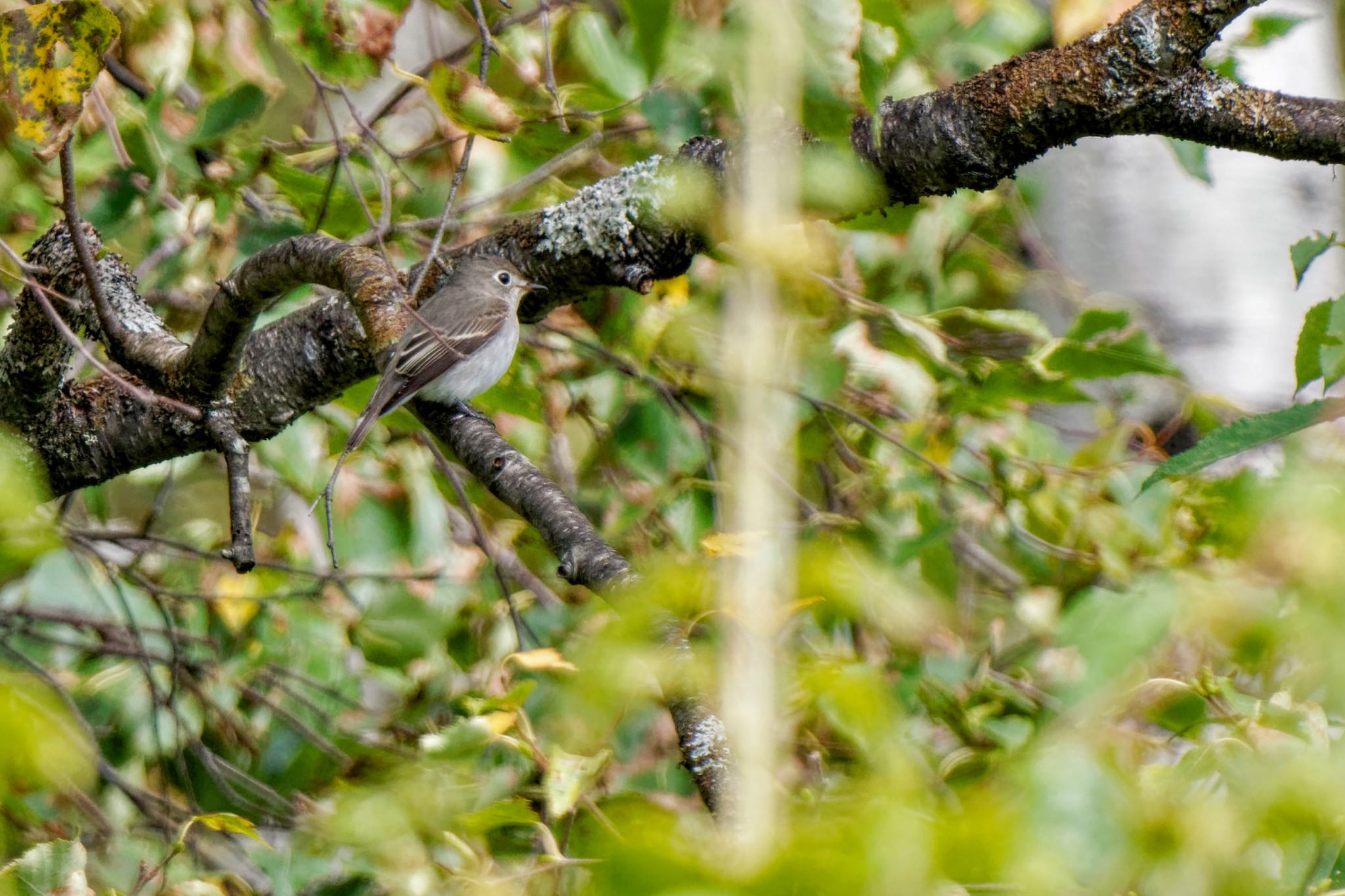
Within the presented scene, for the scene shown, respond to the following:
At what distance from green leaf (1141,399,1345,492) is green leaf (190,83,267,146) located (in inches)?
68.9

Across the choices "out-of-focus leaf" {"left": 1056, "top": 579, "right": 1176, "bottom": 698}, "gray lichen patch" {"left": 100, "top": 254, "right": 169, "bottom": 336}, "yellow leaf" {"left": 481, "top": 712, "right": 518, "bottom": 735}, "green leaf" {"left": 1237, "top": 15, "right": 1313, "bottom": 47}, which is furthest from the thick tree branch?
"green leaf" {"left": 1237, "top": 15, "right": 1313, "bottom": 47}

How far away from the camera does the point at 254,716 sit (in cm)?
331

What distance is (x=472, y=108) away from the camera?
1698 millimetres

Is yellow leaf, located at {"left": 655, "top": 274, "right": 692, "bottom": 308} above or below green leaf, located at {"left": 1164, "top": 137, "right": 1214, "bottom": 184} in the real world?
below

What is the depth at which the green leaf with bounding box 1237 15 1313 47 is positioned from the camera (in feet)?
7.61

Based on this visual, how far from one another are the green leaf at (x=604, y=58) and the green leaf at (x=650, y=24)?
1.92ft

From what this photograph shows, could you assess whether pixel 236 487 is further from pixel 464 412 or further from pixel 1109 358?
pixel 1109 358

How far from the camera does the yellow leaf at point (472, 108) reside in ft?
5.51

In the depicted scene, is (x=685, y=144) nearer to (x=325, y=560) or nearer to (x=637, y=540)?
(x=637, y=540)

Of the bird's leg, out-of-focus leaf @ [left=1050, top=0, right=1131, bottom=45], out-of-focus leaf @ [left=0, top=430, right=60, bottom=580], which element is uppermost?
out-of-focus leaf @ [left=1050, top=0, right=1131, bottom=45]

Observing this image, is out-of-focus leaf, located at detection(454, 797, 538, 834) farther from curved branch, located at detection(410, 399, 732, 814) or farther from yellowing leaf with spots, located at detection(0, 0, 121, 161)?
yellowing leaf with spots, located at detection(0, 0, 121, 161)

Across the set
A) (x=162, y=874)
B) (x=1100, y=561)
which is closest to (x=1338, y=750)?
(x=162, y=874)

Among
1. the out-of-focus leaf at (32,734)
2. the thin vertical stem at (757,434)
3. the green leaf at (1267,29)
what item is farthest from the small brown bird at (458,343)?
the green leaf at (1267,29)

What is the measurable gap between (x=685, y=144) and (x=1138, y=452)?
5.89ft
